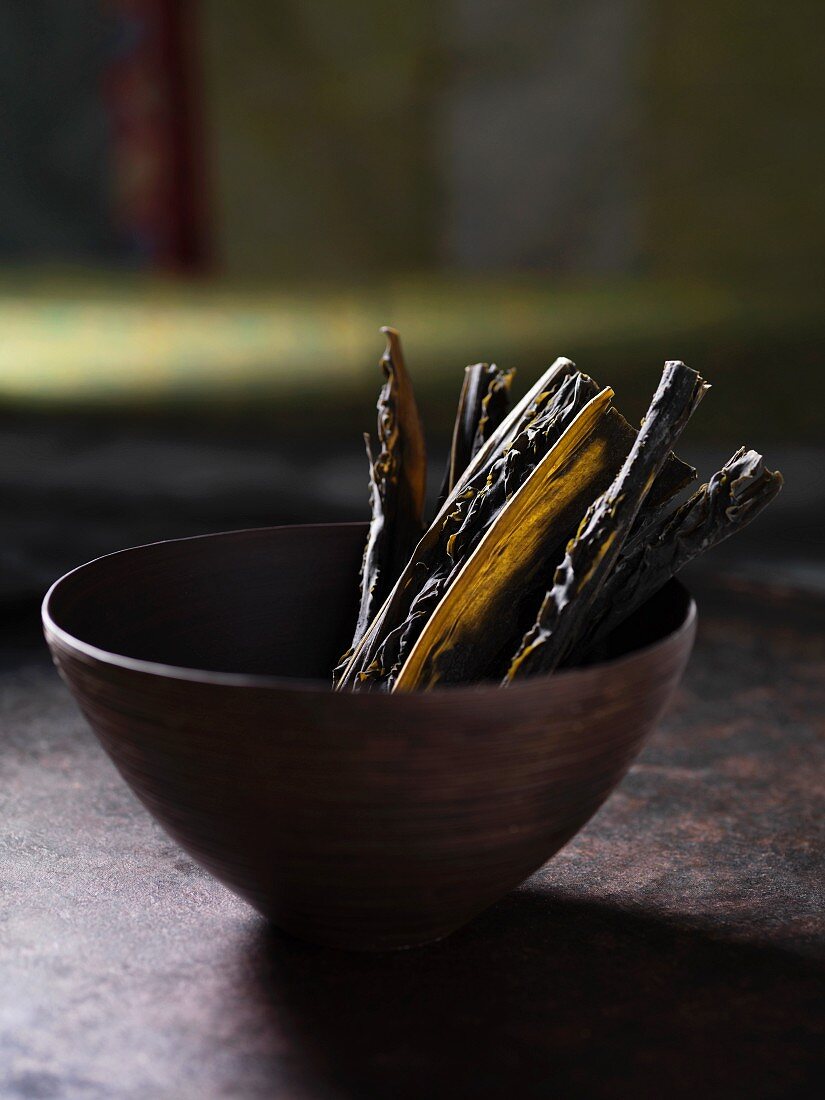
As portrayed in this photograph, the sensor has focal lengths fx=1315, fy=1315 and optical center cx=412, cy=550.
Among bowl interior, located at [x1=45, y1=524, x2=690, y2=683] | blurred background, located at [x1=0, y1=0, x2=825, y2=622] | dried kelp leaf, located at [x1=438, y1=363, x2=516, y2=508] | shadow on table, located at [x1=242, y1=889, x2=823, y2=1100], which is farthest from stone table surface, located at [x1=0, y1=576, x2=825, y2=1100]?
blurred background, located at [x1=0, y1=0, x2=825, y2=622]

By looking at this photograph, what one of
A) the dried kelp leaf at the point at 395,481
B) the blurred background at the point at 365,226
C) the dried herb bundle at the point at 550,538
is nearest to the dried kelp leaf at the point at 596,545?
the dried herb bundle at the point at 550,538

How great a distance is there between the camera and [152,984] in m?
0.67

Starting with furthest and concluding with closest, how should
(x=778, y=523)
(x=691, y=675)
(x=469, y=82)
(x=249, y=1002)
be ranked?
(x=469, y=82) → (x=778, y=523) → (x=691, y=675) → (x=249, y=1002)

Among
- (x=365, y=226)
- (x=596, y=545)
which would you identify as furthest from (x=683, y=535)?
(x=365, y=226)

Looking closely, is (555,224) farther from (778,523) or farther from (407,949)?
(407,949)

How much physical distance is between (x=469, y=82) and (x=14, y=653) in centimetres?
142

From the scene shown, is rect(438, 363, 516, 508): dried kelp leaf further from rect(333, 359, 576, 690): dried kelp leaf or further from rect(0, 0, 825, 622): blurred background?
rect(0, 0, 825, 622): blurred background

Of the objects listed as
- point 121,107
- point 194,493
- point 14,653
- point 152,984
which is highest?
point 121,107

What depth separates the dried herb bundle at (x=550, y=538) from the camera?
652mm

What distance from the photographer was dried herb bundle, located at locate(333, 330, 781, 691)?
65 cm

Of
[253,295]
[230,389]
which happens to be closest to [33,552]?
[230,389]

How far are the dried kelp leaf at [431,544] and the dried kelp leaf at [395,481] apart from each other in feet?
0.13

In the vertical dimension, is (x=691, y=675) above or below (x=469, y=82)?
below

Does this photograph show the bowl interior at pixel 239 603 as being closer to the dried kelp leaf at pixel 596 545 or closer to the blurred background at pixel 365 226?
the dried kelp leaf at pixel 596 545
